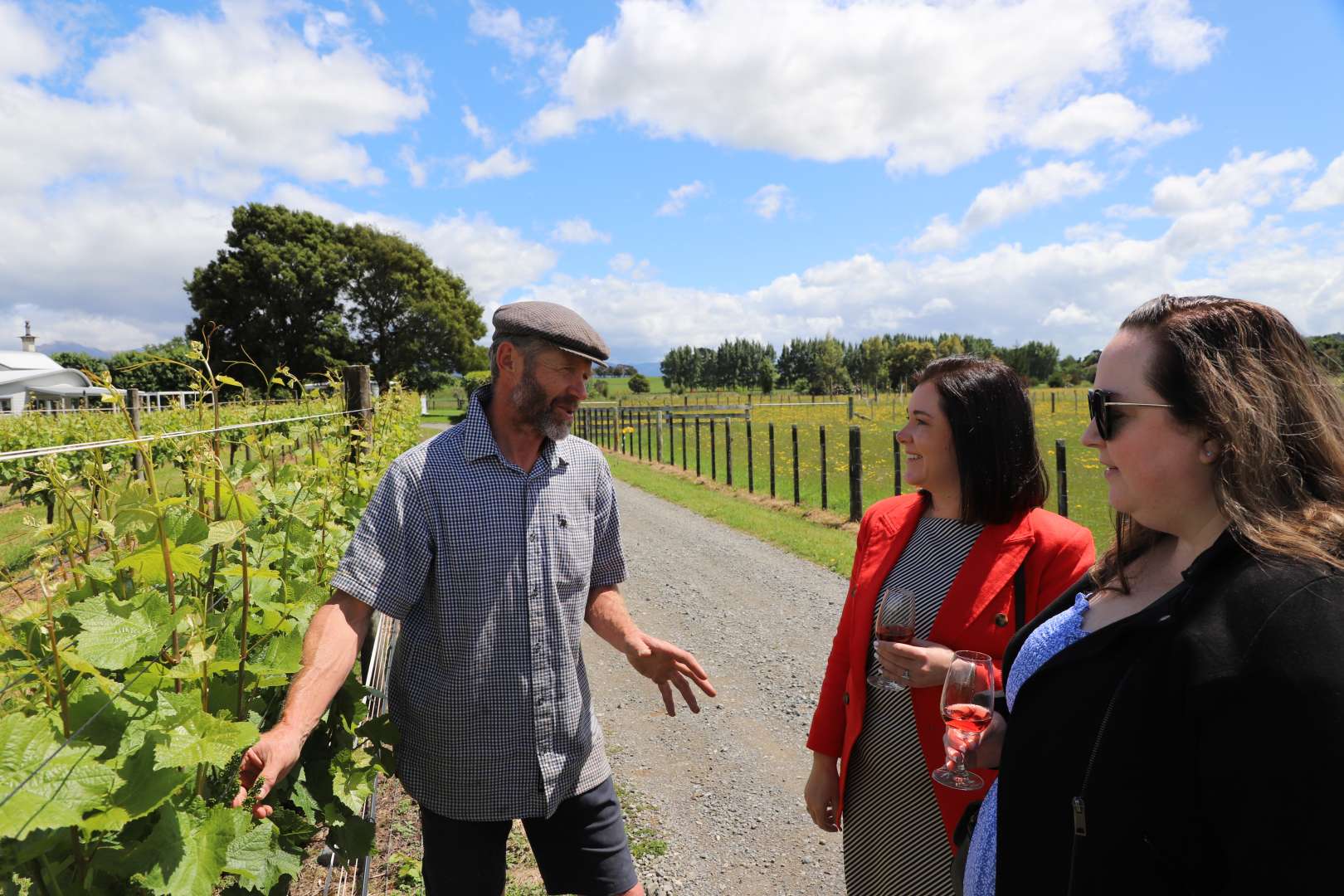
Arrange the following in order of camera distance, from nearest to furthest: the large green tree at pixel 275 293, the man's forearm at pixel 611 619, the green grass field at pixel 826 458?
the man's forearm at pixel 611 619
the green grass field at pixel 826 458
the large green tree at pixel 275 293

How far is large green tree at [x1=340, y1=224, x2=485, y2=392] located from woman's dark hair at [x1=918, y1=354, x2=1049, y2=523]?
45.9 m

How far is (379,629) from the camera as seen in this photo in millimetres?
4453

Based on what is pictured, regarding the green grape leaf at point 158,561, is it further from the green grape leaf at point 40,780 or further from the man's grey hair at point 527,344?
the man's grey hair at point 527,344

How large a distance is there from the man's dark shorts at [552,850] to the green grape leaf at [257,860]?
2.23 feet

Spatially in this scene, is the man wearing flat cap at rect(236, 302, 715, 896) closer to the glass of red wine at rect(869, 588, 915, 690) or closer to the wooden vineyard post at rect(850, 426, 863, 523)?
the glass of red wine at rect(869, 588, 915, 690)

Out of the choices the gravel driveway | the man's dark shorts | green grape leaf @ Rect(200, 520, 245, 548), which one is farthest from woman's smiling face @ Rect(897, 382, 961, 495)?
the gravel driveway

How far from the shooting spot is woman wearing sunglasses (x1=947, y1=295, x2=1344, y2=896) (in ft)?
3.48

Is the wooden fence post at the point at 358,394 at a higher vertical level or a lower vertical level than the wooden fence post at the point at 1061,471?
higher

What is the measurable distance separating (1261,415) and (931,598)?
1140 millimetres

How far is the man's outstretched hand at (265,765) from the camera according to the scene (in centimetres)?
157

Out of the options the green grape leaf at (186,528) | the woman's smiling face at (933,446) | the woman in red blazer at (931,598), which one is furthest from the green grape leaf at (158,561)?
the woman's smiling face at (933,446)

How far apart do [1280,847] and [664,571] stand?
7881 mm

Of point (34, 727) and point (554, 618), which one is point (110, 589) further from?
point (554, 618)

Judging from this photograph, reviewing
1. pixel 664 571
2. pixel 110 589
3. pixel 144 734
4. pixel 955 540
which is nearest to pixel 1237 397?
pixel 955 540
